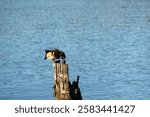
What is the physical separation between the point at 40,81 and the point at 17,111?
2045 centimetres


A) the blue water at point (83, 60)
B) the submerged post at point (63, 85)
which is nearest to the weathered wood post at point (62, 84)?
the submerged post at point (63, 85)

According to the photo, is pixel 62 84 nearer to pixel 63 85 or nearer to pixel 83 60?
pixel 63 85

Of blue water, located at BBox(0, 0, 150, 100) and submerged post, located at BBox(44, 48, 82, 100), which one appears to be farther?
blue water, located at BBox(0, 0, 150, 100)

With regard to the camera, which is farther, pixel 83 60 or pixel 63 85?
pixel 83 60

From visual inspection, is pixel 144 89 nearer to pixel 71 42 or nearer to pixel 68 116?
pixel 68 116

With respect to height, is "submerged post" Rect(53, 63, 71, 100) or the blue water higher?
the blue water

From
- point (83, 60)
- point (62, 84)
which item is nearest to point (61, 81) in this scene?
point (62, 84)

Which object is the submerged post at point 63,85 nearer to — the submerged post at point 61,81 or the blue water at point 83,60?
the submerged post at point 61,81

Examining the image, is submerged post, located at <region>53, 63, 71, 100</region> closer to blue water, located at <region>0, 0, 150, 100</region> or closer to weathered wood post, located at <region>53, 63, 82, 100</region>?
weathered wood post, located at <region>53, 63, 82, 100</region>

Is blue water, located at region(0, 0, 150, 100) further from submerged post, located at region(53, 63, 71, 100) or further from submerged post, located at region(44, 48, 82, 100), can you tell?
submerged post, located at region(53, 63, 71, 100)

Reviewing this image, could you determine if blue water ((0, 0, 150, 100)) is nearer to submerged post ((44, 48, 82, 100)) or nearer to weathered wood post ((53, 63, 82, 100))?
submerged post ((44, 48, 82, 100))

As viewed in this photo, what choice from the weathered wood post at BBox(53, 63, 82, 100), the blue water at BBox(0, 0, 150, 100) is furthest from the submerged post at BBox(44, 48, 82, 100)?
the blue water at BBox(0, 0, 150, 100)

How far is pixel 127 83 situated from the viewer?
3344 centimetres

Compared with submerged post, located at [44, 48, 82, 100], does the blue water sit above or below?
above
